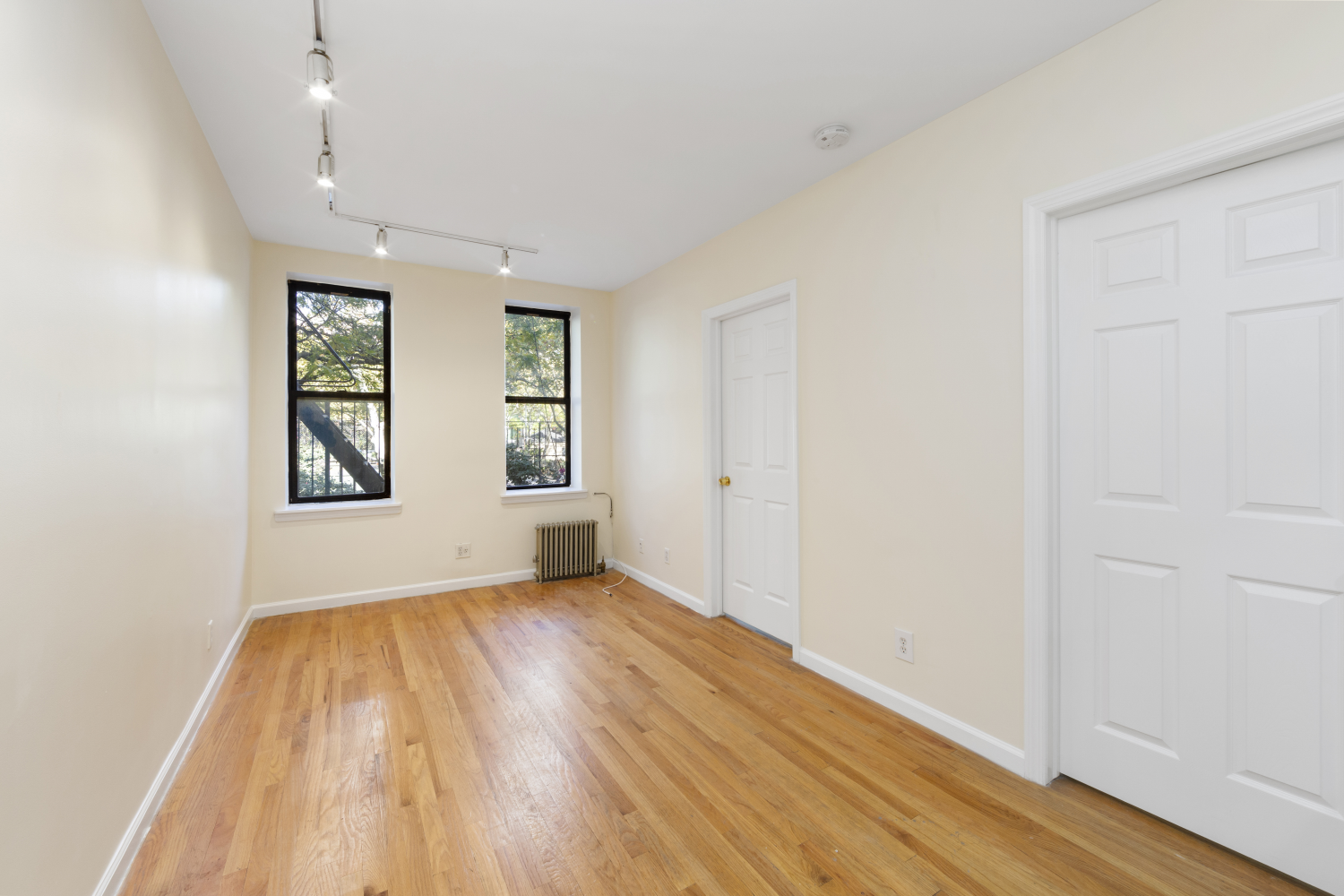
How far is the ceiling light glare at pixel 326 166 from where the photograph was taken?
2.57 metres

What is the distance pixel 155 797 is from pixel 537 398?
365cm

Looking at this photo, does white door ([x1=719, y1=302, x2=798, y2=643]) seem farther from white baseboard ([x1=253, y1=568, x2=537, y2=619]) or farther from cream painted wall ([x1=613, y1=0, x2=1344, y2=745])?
white baseboard ([x1=253, y1=568, x2=537, y2=619])

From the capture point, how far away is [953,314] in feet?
7.61

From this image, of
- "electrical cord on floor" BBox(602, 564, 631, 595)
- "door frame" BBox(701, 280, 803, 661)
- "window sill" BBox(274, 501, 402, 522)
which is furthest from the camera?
"electrical cord on floor" BBox(602, 564, 631, 595)

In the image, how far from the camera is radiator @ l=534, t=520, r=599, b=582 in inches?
189

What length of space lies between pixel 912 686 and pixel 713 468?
187 cm

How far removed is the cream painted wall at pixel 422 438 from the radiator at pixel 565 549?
156 mm

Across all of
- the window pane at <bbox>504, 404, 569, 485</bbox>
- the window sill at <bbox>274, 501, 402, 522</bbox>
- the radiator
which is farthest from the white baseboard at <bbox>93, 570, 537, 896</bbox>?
the window pane at <bbox>504, 404, 569, 485</bbox>

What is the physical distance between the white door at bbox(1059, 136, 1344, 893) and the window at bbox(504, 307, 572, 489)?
405cm

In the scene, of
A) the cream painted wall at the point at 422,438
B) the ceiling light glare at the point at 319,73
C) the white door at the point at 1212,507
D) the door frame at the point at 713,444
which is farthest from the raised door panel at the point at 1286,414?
the cream painted wall at the point at 422,438

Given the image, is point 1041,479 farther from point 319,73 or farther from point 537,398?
point 537,398

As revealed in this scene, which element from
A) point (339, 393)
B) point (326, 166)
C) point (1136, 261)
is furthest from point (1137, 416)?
point (339, 393)

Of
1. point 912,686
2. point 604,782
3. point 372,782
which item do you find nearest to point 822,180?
point 912,686

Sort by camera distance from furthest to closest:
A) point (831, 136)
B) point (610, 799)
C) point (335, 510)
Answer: point (335, 510)
point (831, 136)
point (610, 799)
